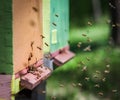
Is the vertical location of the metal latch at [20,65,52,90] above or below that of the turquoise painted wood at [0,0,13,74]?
below

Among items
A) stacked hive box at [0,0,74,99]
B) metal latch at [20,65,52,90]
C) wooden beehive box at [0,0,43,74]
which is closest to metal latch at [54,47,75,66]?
stacked hive box at [0,0,74,99]

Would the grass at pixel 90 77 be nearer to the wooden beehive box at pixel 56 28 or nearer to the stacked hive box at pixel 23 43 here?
the wooden beehive box at pixel 56 28

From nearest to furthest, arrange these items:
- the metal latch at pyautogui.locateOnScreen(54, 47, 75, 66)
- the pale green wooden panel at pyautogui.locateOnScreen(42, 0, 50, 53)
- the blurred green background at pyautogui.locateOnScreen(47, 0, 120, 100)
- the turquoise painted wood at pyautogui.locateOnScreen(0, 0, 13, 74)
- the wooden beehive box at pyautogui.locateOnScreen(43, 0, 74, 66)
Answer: the turquoise painted wood at pyautogui.locateOnScreen(0, 0, 13, 74), the pale green wooden panel at pyautogui.locateOnScreen(42, 0, 50, 53), the wooden beehive box at pyautogui.locateOnScreen(43, 0, 74, 66), the metal latch at pyautogui.locateOnScreen(54, 47, 75, 66), the blurred green background at pyautogui.locateOnScreen(47, 0, 120, 100)

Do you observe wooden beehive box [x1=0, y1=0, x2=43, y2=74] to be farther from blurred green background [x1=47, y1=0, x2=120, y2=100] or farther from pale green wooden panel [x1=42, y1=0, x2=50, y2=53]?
blurred green background [x1=47, y1=0, x2=120, y2=100]

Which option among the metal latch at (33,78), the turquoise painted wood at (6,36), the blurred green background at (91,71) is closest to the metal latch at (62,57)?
the metal latch at (33,78)

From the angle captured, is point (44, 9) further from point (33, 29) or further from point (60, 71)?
point (60, 71)

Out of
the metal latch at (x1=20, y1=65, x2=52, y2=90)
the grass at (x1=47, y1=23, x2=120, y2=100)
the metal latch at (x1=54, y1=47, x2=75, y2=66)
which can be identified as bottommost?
the grass at (x1=47, y1=23, x2=120, y2=100)

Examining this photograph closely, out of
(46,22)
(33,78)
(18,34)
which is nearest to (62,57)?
(46,22)
